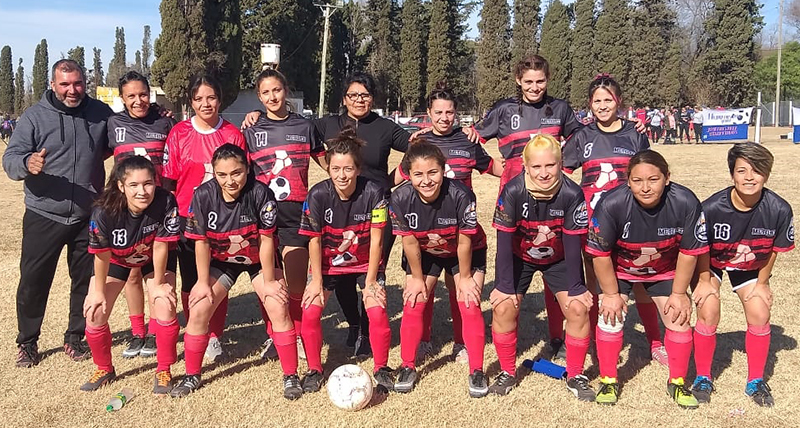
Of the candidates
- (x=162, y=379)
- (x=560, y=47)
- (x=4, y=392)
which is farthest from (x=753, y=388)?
(x=560, y=47)

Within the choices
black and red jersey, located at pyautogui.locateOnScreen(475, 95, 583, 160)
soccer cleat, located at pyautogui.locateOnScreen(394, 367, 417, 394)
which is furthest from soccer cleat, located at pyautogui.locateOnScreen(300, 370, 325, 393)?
black and red jersey, located at pyautogui.locateOnScreen(475, 95, 583, 160)

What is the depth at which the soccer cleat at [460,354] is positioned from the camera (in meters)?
4.42

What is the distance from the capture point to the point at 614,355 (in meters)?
3.78

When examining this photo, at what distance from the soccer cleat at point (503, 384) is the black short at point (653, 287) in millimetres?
876

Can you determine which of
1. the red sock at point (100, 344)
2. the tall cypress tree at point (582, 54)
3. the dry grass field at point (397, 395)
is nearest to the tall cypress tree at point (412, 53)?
the tall cypress tree at point (582, 54)

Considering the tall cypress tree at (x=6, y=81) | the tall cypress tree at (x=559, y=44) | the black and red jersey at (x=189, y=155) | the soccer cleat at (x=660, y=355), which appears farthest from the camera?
the tall cypress tree at (x=6, y=81)

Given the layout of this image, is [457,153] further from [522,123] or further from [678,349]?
[678,349]

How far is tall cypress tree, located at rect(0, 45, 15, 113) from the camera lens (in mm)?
68750

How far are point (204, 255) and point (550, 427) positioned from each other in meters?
2.27

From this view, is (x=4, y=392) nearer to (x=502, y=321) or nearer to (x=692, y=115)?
(x=502, y=321)

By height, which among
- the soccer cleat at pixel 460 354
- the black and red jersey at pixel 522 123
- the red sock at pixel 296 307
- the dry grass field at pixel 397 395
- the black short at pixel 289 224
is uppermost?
the black and red jersey at pixel 522 123

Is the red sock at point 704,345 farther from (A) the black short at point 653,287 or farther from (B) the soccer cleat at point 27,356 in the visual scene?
(B) the soccer cleat at point 27,356

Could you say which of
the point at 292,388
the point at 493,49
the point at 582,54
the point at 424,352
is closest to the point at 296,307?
the point at 292,388

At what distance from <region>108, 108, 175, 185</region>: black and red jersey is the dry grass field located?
147cm
